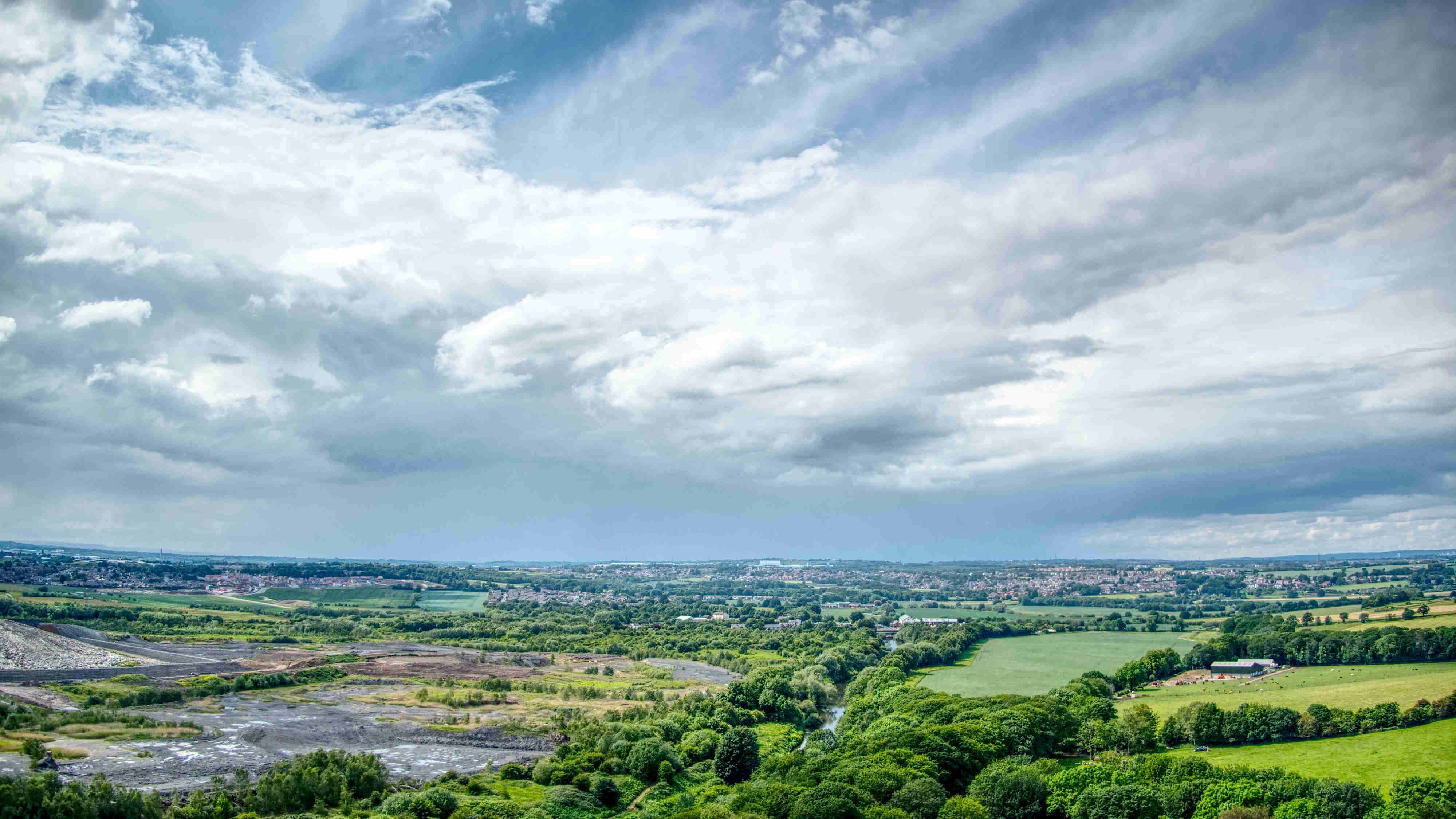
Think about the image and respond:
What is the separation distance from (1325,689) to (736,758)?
62342mm

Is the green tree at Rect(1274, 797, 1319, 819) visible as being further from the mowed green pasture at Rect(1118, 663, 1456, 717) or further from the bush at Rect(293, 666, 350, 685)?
the bush at Rect(293, 666, 350, 685)

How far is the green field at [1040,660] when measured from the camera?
4301 inches

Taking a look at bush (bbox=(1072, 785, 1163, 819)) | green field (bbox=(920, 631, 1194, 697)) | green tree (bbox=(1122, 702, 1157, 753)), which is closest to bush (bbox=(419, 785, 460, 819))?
bush (bbox=(1072, 785, 1163, 819))

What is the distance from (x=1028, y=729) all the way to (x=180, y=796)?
63.8 m

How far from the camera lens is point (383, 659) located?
135125 mm

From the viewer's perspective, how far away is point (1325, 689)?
276 feet

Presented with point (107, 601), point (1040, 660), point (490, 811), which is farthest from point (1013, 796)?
point (107, 601)

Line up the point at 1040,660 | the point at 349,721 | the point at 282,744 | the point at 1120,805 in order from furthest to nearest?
the point at 1040,660
the point at 349,721
the point at 282,744
the point at 1120,805

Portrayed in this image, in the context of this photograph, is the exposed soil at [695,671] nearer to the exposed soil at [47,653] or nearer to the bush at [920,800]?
the bush at [920,800]

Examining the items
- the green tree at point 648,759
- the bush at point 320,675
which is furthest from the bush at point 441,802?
the bush at point 320,675

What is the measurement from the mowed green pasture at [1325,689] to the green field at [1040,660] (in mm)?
16407

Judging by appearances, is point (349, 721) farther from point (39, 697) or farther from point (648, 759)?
point (648, 759)

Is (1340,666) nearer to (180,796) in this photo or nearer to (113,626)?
(180,796)

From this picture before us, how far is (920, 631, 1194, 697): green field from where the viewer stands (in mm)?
109250
